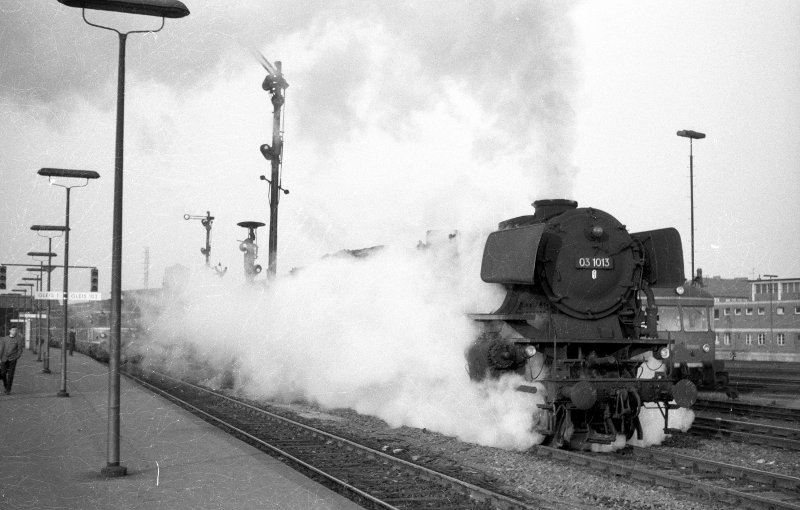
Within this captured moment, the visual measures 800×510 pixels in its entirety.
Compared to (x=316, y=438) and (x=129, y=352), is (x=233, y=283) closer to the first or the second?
(x=316, y=438)

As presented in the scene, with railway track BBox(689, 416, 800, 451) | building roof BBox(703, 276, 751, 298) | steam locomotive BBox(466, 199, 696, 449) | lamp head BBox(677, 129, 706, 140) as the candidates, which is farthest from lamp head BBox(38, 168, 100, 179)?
building roof BBox(703, 276, 751, 298)

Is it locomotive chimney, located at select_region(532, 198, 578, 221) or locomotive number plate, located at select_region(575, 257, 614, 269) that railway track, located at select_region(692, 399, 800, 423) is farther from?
locomotive chimney, located at select_region(532, 198, 578, 221)

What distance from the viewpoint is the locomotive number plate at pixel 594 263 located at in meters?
10.8

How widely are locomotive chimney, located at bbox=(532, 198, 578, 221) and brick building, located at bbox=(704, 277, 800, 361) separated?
41.8 m

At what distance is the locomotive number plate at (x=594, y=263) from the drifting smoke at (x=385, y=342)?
134cm

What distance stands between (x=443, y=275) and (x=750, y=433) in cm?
557

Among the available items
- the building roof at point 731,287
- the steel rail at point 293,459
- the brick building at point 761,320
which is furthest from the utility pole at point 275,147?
the building roof at point 731,287

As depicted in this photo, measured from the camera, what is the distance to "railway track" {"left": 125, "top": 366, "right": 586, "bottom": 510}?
7.79 m

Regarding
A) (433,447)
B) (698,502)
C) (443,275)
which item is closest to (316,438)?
(433,447)

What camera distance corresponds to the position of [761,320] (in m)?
55.0

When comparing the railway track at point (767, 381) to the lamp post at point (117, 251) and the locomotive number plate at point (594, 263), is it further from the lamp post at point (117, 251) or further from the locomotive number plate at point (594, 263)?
the lamp post at point (117, 251)

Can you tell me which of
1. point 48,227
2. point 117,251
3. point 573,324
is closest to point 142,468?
point 117,251

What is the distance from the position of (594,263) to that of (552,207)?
3.42ft

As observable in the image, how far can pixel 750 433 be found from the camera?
12.6m
